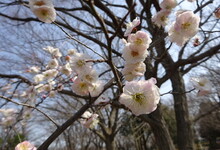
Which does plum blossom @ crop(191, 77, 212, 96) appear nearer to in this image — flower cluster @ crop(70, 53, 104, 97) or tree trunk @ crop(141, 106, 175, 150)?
flower cluster @ crop(70, 53, 104, 97)

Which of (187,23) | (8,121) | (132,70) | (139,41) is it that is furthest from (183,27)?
(8,121)

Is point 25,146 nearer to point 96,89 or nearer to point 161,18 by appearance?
point 96,89

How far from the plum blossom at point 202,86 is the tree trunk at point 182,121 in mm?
2167

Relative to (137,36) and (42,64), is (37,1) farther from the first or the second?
(42,64)

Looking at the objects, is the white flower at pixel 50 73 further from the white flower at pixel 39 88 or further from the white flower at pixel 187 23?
the white flower at pixel 187 23

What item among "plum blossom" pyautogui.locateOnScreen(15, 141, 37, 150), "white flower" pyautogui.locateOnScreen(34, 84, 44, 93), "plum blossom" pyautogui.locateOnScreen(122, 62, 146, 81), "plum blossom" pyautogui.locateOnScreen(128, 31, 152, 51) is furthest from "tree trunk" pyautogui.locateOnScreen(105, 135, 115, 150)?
"plum blossom" pyautogui.locateOnScreen(128, 31, 152, 51)

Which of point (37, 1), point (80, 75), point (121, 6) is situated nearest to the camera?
point (37, 1)

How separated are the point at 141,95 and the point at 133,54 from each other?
27cm

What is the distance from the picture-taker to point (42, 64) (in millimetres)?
5070

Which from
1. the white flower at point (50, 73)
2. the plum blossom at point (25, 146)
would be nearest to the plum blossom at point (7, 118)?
the white flower at point (50, 73)

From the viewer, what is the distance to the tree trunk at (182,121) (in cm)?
385

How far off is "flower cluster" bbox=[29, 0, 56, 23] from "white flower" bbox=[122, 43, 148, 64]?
470 millimetres

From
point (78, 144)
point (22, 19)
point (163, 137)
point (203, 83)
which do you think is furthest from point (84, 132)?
point (203, 83)

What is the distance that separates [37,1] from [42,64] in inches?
163
